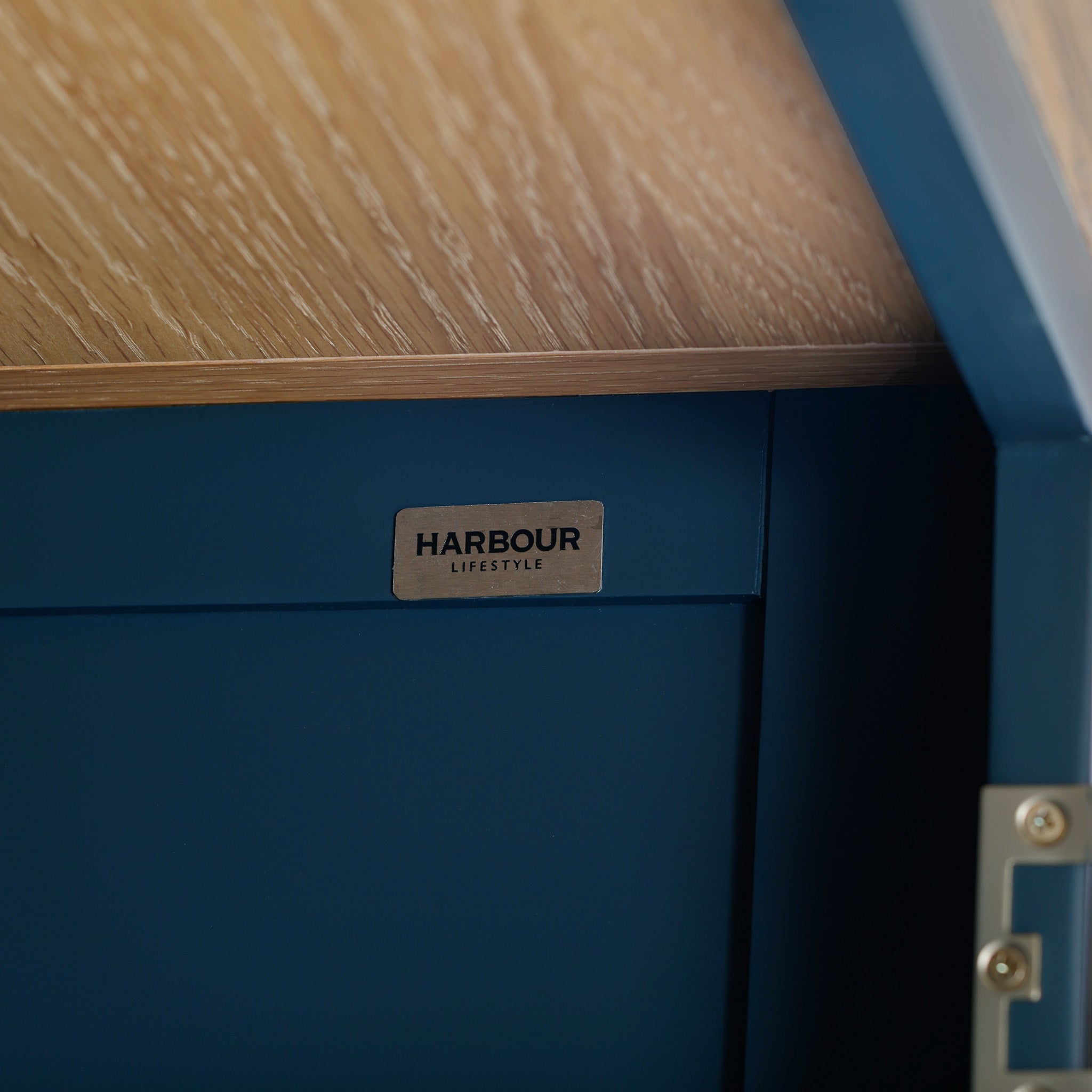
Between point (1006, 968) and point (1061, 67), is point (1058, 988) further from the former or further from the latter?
point (1061, 67)

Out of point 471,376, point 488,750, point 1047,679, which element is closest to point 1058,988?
point 1047,679

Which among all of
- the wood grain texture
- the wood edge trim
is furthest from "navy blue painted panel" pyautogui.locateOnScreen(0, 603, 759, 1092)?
the wood grain texture

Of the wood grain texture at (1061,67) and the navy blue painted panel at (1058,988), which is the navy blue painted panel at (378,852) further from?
the wood grain texture at (1061,67)

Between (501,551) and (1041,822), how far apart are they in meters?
0.48

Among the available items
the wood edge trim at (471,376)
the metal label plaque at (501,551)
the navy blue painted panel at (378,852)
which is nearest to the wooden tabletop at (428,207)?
the wood edge trim at (471,376)

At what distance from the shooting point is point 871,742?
3.57 ft

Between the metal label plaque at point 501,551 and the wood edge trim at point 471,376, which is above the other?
the wood edge trim at point 471,376

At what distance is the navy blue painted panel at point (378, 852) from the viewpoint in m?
1.09

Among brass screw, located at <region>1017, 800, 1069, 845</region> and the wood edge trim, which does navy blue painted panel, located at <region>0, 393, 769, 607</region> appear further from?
brass screw, located at <region>1017, 800, 1069, 845</region>

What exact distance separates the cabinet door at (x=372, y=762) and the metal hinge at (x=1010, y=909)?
0.22 meters

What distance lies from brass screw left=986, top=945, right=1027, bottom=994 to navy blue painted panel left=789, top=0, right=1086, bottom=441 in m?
0.35

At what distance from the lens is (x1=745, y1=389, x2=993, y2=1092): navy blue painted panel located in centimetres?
104

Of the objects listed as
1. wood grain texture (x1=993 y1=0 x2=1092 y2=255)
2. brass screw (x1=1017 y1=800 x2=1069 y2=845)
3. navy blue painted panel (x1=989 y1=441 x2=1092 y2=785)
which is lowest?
brass screw (x1=1017 y1=800 x2=1069 y2=845)

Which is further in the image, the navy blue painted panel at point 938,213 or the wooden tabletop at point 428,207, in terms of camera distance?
the wooden tabletop at point 428,207
